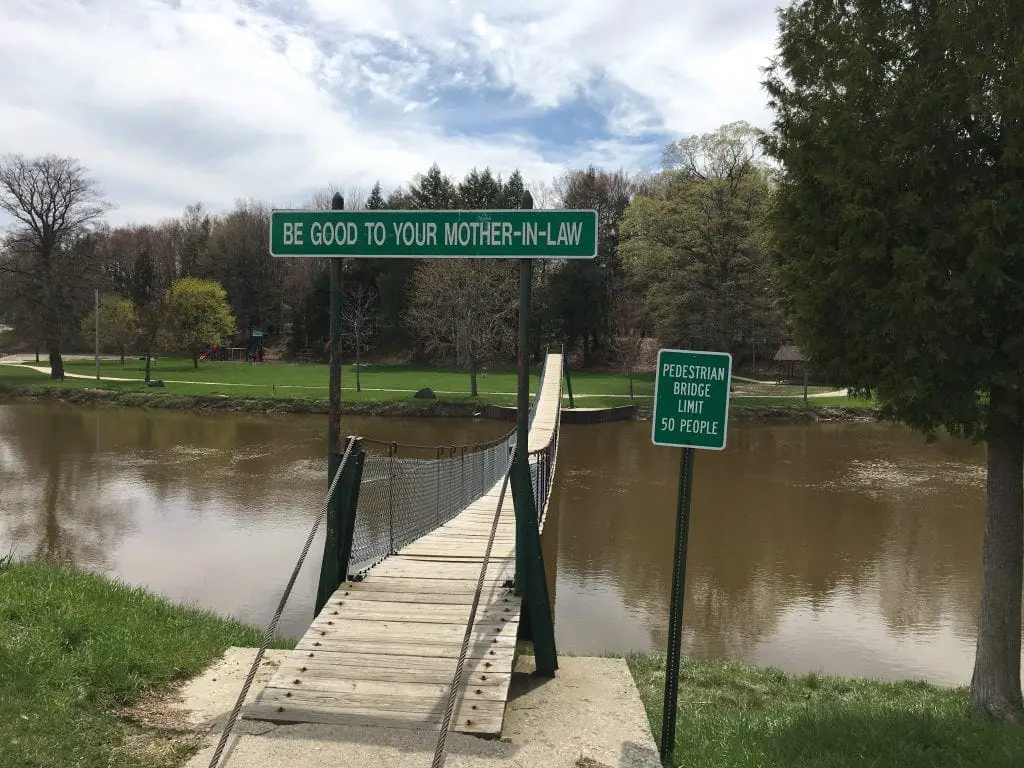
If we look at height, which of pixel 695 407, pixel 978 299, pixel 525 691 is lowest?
pixel 525 691

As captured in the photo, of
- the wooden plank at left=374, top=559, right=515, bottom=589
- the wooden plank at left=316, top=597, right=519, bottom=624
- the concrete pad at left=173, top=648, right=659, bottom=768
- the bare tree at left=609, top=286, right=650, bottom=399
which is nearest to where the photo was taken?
the concrete pad at left=173, top=648, right=659, bottom=768

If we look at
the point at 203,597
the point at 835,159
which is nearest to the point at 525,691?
the point at 835,159

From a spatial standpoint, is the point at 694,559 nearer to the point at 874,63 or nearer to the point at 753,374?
the point at 874,63

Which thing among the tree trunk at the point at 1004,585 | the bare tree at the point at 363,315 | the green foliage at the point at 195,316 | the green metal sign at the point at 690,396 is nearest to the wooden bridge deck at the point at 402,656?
the green metal sign at the point at 690,396

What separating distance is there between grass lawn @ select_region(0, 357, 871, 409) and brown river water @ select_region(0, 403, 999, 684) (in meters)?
7.63

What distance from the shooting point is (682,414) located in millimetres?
3633

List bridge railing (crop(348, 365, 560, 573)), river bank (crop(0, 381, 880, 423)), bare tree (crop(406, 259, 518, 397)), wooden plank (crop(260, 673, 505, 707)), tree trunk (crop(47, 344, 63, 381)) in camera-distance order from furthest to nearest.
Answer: tree trunk (crop(47, 344, 63, 381)) < bare tree (crop(406, 259, 518, 397)) < river bank (crop(0, 381, 880, 423)) < bridge railing (crop(348, 365, 560, 573)) < wooden plank (crop(260, 673, 505, 707))

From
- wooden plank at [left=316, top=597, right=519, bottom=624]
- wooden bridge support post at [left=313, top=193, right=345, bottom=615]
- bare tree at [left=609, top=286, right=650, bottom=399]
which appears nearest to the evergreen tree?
wooden plank at [left=316, top=597, right=519, bottom=624]

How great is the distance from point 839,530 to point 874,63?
988 cm

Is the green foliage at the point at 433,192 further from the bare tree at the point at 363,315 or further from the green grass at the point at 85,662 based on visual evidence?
the green grass at the point at 85,662

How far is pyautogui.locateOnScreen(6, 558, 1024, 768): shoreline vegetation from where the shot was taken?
133 inches

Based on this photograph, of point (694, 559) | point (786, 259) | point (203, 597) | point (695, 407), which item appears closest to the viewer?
point (695, 407)

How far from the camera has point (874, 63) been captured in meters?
4.39

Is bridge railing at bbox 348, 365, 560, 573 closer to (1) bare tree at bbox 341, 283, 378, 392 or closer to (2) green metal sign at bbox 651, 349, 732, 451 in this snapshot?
(2) green metal sign at bbox 651, 349, 732, 451
